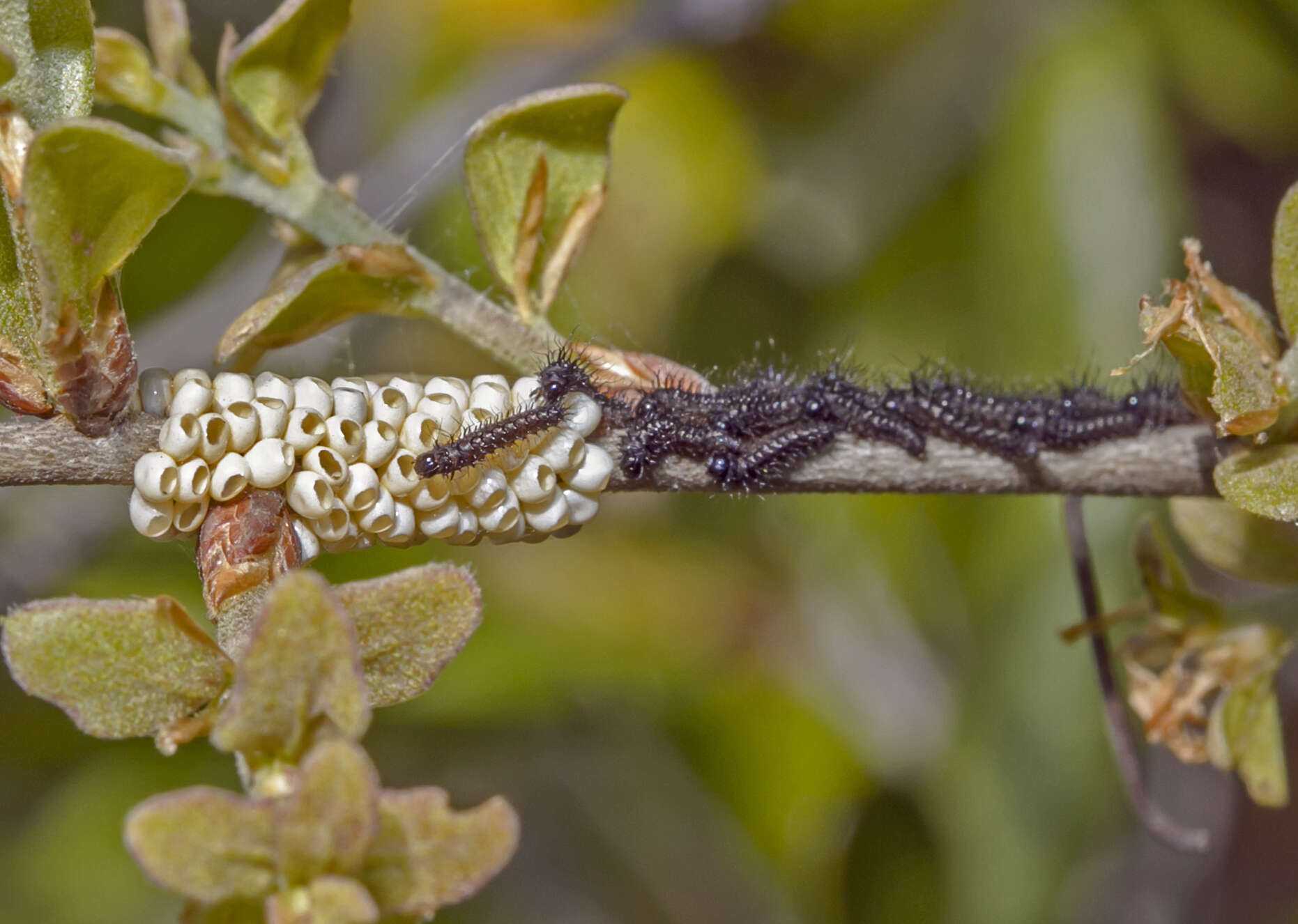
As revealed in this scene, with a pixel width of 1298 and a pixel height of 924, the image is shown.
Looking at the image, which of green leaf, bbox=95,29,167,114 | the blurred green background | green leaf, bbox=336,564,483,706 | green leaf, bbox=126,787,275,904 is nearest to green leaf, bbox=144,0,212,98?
green leaf, bbox=95,29,167,114

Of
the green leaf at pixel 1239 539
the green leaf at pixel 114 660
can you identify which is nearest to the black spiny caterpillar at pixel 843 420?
the green leaf at pixel 1239 539

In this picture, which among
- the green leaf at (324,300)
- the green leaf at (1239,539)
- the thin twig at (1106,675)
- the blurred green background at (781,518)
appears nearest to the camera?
the green leaf at (324,300)

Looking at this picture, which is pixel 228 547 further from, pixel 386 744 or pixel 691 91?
pixel 691 91

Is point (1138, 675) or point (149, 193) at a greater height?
point (149, 193)

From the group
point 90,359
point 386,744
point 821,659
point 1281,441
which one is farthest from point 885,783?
point 90,359

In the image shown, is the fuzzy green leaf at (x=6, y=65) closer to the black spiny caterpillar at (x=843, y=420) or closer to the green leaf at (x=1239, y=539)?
the black spiny caterpillar at (x=843, y=420)

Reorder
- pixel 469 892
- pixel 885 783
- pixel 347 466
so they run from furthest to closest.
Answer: pixel 885 783 < pixel 347 466 < pixel 469 892
